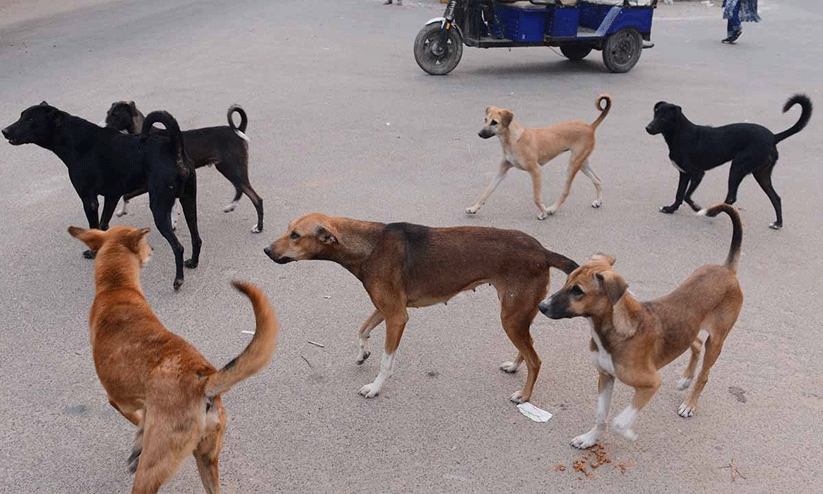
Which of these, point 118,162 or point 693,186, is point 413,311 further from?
point 693,186

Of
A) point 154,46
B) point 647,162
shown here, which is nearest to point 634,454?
point 647,162

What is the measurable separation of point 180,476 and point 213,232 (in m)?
3.37

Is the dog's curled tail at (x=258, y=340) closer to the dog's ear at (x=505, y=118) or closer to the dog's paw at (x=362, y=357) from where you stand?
the dog's paw at (x=362, y=357)

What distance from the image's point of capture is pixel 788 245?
6.88 meters

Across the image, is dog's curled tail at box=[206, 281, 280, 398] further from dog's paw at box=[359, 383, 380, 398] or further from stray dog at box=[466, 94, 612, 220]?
stray dog at box=[466, 94, 612, 220]

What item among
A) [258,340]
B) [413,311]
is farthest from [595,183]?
[258,340]

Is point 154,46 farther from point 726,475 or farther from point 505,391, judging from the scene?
point 726,475

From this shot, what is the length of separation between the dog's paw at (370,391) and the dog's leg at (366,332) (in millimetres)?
349

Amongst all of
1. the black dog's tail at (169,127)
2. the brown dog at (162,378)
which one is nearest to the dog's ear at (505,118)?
the black dog's tail at (169,127)

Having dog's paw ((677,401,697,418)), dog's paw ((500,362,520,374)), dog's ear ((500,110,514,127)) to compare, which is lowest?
dog's paw ((677,401,697,418))

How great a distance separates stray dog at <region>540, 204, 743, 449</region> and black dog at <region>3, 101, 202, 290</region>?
11.3 ft

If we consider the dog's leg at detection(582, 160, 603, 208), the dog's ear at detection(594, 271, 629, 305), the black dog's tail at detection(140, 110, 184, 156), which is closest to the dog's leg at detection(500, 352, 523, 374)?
the dog's ear at detection(594, 271, 629, 305)

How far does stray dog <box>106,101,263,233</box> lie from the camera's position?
6.51 meters

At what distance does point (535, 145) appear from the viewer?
7324 mm
